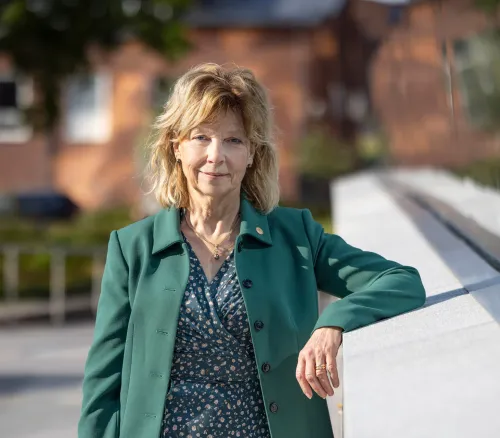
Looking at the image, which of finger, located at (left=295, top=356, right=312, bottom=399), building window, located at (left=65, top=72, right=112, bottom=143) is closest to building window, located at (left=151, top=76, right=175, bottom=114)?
building window, located at (left=65, top=72, right=112, bottom=143)

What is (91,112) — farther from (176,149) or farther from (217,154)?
(217,154)

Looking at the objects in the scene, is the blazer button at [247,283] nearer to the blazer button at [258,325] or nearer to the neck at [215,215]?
the blazer button at [258,325]

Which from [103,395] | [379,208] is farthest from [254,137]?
[379,208]

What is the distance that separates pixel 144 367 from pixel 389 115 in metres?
9.08

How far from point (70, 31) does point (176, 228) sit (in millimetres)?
17189

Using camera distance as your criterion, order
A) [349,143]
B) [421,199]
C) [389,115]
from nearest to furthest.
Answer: [421,199]
[389,115]
[349,143]

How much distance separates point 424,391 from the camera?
7.16ft

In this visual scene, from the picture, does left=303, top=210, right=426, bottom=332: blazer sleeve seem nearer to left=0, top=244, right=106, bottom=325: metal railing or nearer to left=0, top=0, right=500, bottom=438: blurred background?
left=0, top=0, right=500, bottom=438: blurred background

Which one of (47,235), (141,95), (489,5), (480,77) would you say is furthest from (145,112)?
(489,5)

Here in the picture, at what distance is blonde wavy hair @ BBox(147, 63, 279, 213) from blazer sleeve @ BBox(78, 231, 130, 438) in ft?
0.85

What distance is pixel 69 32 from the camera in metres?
19.7

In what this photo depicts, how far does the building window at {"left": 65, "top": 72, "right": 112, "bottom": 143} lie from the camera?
1191 inches

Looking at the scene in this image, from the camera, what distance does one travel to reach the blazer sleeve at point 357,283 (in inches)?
109

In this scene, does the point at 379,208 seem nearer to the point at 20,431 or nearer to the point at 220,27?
the point at 20,431
